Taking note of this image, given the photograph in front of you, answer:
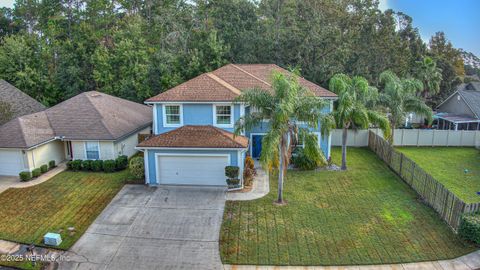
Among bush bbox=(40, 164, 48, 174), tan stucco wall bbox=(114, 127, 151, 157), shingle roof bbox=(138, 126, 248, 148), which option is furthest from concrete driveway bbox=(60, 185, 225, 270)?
bush bbox=(40, 164, 48, 174)

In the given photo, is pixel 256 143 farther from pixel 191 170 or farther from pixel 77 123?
pixel 77 123

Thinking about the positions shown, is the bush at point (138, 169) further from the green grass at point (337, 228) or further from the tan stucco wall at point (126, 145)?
the green grass at point (337, 228)

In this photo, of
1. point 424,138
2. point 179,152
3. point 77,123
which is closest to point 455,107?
point 424,138

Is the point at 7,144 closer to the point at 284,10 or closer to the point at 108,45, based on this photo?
the point at 108,45

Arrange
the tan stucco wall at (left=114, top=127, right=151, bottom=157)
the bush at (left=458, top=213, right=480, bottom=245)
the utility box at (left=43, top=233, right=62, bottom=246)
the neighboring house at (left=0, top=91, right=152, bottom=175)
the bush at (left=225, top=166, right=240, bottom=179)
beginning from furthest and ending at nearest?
1. the tan stucco wall at (left=114, top=127, right=151, bottom=157)
2. the neighboring house at (left=0, top=91, right=152, bottom=175)
3. the bush at (left=225, top=166, right=240, bottom=179)
4. the utility box at (left=43, top=233, right=62, bottom=246)
5. the bush at (left=458, top=213, right=480, bottom=245)

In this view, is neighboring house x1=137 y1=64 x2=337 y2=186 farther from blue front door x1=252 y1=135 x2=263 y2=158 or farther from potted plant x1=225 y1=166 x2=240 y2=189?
blue front door x1=252 y1=135 x2=263 y2=158
